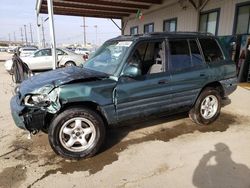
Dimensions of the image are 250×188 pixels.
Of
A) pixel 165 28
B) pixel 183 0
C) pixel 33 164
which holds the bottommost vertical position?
pixel 33 164

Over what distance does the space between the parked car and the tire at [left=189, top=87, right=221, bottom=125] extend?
0.07 ft

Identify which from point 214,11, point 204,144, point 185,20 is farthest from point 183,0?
point 204,144

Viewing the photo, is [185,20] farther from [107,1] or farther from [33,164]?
[33,164]

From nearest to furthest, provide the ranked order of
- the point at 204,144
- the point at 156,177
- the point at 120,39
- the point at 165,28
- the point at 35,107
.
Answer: the point at 156,177
the point at 35,107
the point at 204,144
the point at 120,39
the point at 165,28

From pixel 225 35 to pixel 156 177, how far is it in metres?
8.84

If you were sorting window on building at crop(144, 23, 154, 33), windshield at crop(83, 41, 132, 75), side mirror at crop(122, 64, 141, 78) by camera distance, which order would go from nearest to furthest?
1. side mirror at crop(122, 64, 141, 78)
2. windshield at crop(83, 41, 132, 75)
3. window on building at crop(144, 23, 154, 33)

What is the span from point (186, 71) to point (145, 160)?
188 cm

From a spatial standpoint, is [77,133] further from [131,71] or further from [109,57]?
[109,57]

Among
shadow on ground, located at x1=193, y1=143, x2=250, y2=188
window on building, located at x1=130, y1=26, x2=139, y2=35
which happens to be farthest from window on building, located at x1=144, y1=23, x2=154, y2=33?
shadow on ground, located at x1=193, y1=143, x2=250, y2=188

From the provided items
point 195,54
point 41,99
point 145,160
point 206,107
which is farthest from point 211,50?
point 41,99

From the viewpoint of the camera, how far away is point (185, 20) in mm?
12281

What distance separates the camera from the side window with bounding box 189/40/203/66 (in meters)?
4.40

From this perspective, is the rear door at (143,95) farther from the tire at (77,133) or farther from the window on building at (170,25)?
the window on building at (170,25)

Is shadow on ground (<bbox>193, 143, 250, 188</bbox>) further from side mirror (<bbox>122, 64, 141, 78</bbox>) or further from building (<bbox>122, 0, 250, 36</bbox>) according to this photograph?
building (<bbox>122, 0, 250, 36</bbox>)
